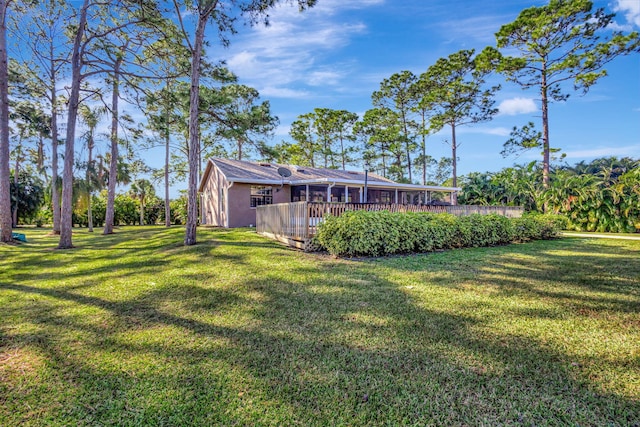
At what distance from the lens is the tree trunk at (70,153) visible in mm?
10570

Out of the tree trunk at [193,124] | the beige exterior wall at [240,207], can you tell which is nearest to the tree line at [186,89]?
the tree trunk at [193,124]

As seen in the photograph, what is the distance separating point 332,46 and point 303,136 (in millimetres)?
18356

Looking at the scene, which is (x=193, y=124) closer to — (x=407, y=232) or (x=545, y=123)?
(x=407, y=232)

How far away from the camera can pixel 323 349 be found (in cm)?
293

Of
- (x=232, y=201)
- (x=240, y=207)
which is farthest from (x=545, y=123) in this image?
(x=232, y=201)

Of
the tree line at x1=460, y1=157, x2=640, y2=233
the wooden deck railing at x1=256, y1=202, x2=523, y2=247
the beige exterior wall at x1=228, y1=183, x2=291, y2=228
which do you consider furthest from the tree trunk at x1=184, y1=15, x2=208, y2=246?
the tree line at x1=460, y1=157, x2=640, y2=233

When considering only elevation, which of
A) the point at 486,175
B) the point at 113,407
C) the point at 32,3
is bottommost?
the point at 113,407

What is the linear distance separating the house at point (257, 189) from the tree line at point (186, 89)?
1967 millimetres

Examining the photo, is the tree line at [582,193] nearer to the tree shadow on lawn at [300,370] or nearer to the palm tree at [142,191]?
the tree shadow on lawn at [300,370]

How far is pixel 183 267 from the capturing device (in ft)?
21.9

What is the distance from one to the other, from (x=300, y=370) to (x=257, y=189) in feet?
51.1

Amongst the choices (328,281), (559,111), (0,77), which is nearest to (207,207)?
(0,77)

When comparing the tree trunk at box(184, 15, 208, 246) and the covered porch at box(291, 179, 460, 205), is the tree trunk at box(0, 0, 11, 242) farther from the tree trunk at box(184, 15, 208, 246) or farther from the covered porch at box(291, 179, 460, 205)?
the covered porch at box(291, 179, 460, 205)

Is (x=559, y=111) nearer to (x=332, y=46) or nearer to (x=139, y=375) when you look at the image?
(x=332, y=46)
